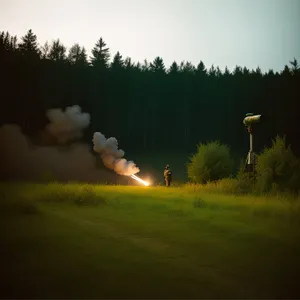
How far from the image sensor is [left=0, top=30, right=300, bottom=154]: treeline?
49.5 m

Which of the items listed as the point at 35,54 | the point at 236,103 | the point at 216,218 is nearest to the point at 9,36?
the point at 35,54

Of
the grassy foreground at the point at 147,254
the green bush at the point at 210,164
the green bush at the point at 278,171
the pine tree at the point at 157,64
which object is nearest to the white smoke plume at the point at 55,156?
the green bush at the point at 210,164

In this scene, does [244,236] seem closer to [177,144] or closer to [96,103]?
[96,103]

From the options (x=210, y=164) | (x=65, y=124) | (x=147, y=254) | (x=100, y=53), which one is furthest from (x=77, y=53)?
(x=147, y=254)

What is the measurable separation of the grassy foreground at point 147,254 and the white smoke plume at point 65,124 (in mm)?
29034

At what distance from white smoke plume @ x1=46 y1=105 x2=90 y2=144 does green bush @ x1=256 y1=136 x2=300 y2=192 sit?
2504cm

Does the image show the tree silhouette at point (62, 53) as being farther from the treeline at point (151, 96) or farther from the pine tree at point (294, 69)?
the pine tree at point (294, 69)

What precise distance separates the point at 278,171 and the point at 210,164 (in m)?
7.95

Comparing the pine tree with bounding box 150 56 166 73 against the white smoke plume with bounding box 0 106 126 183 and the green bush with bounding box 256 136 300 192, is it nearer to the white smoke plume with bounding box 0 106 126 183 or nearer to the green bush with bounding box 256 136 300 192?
the white smoke plume with bounding box 0 106 126 183

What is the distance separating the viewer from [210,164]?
30953 millimetres

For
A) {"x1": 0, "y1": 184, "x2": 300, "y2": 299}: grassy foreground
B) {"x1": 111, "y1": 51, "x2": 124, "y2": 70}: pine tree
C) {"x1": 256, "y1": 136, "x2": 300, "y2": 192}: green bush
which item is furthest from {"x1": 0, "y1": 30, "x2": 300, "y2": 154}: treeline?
{"x1": 0, "y1": 184, "x2": 300, "y2": 299}: grassy foreground

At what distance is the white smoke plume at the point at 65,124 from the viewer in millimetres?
42250

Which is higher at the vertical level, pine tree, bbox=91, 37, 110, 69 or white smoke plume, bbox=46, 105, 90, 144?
pine tree, bbox=91, 37, 110, 69

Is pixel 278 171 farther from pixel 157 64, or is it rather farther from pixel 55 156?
pixel 157 64
